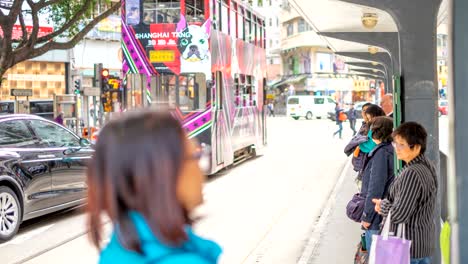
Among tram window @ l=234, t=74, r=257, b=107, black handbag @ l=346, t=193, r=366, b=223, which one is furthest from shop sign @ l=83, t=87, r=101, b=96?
black handbag @ l=346, t=193, r=366, b=223

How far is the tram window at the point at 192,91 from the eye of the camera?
1430cm

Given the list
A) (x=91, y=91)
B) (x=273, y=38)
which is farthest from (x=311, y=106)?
(x=91, y=91)

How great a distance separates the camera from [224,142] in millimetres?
15820

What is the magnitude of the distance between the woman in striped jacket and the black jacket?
0.88 meters

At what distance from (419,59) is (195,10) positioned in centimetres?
875

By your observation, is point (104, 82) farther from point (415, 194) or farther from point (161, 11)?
point (415, 194)

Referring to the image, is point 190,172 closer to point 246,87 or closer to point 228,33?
point 228,33

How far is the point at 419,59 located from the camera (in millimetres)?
5879

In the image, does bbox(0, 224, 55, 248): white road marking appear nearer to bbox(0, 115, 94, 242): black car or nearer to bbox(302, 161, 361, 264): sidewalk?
bbox(0, 115, 94, 242): black car

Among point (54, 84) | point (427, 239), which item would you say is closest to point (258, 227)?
point (427, 239)

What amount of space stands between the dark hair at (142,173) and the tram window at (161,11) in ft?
41.4

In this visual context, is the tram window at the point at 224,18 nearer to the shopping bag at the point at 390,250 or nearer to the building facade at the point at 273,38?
the shopping bag at the point at 390,250

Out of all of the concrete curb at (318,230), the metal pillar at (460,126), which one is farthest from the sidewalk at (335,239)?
the metal pillar at (460,126)

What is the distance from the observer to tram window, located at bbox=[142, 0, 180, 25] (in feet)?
46.3
